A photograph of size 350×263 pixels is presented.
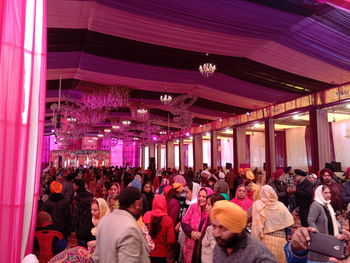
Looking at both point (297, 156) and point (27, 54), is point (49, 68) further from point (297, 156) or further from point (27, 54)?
point (297, 156)

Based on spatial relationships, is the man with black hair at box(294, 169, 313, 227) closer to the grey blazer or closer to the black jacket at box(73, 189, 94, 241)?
the grey blazer

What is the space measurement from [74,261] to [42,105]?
4.30 feet

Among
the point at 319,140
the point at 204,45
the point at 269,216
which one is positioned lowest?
the point at 269,216

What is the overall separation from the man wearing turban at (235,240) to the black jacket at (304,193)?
443 cm

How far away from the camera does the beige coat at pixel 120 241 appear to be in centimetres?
194

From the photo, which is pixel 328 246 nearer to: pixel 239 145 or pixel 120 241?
pixel 120 241

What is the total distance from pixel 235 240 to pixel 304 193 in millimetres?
4548

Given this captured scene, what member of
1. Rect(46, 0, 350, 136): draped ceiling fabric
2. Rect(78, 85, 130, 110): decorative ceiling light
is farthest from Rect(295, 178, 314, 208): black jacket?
Rect(78, 85, 130, 110): decorative ceiling light

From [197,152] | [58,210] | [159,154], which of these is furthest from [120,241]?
[159,154]

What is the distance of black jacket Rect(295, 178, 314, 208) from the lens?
5.65 m

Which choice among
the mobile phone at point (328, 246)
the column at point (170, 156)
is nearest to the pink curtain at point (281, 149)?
the column at point (170, 156)

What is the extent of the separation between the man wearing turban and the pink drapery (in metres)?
1.31

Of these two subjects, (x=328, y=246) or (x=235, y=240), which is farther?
(x=235, y=240)

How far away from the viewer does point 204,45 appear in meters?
7.86
